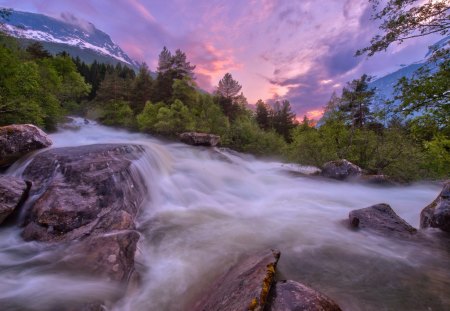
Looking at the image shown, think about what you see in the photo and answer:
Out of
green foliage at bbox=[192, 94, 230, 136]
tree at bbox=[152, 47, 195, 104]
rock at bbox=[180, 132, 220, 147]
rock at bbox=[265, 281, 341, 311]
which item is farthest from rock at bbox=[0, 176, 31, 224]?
tree at bbox=[152, 47, 195, 104]

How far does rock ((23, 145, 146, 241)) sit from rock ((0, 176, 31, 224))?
0.29m

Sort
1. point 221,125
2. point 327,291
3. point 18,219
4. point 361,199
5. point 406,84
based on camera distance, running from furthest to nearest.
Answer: point 221,125 → point 361,199 → point 406,84 → point 18,219 → point 327,291

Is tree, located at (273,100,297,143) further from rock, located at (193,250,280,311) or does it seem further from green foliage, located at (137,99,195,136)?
rock, located at (193,250,280,311)

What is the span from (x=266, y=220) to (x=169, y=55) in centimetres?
3638

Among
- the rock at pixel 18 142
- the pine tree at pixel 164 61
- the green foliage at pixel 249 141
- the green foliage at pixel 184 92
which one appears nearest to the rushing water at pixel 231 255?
the rock at pixel 18 142

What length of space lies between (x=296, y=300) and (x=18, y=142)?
36.6 ft

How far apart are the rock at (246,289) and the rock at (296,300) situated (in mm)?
111

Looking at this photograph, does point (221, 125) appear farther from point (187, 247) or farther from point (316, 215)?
point (187, 247)

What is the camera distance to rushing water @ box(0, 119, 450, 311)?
4223 mm

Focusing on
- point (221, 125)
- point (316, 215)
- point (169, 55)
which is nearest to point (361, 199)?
point (316, 215)

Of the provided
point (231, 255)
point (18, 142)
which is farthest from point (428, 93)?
point (18, 142)

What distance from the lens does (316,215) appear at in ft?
31.0

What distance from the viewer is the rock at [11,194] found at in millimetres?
6207

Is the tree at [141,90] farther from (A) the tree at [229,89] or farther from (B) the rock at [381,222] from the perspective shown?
(B) the rock at [381,222]
